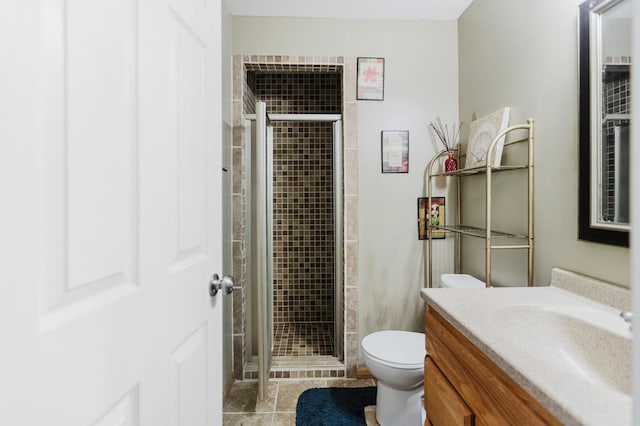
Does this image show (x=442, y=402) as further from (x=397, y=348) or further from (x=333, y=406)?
(x=333, y=406)

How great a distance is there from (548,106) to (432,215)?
1.03 metres

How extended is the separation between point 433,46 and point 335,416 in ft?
7.98

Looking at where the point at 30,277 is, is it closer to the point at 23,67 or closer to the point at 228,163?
the point at 23,67

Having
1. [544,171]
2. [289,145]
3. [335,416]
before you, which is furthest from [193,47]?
[289,145]

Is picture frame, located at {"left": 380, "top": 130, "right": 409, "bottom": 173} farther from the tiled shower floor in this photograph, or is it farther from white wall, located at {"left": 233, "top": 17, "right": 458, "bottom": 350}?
the tiled shower floor

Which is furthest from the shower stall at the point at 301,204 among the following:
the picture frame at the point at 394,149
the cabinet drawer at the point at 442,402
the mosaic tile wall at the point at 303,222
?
the cabinet drawer at the point at 442,402

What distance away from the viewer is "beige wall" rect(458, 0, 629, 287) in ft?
4.14

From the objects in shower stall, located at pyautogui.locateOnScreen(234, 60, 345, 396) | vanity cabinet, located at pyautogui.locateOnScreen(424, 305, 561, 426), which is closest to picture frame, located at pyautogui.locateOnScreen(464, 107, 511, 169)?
vanity cabinet, located at pyautogui.locateOnScreen(424, 305, 561, 426)

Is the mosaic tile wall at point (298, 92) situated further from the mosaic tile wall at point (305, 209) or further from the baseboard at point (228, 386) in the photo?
the baseboard at point (228, 386)

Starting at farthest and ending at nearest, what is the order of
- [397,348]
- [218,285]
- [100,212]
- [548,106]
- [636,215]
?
1. [397,348]
2. [548,106]
3. [218,285]
4. [100,212]
5. [636,215]

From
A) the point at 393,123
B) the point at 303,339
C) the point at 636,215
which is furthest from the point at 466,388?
the point at 303,339

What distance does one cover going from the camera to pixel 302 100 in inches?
121

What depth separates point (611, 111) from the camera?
1111 millimetres

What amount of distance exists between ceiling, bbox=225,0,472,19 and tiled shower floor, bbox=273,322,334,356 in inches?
95.7
